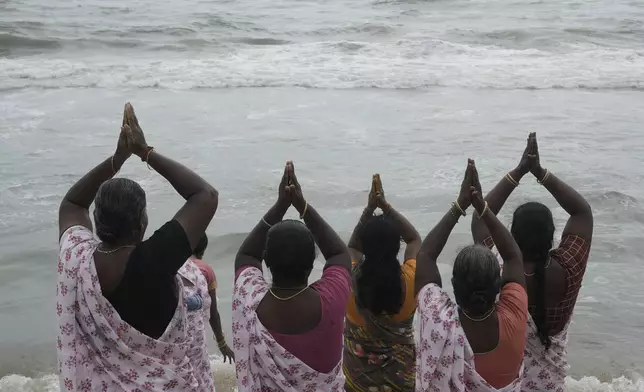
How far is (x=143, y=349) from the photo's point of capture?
246cm

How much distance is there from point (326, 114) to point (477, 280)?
8.14 meters

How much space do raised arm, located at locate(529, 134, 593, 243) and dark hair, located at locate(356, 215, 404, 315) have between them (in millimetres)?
742

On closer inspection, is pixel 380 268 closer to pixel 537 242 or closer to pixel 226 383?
pixel 537 242

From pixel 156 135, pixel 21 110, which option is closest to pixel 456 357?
pixel 156 135

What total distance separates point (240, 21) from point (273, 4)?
281 cm

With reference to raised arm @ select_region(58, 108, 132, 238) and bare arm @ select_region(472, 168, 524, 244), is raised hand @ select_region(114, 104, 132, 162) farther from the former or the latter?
bare arm @ select_region(472, 168, 524, 244)

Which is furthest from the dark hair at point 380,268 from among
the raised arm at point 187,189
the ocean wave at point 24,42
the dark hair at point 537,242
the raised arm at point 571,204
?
the ocean wave at point 24,42

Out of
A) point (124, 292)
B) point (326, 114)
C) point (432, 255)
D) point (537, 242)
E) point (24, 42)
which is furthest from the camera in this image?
point (24, 42)

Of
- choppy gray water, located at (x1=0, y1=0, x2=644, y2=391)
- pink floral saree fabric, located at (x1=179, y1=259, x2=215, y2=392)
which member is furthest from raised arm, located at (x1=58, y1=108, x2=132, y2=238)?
choppy gray water, located at (x1=0, y1=0, x2=644, y2=391)

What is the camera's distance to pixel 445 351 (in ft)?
8.21

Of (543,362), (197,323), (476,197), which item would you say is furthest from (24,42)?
(543,362)

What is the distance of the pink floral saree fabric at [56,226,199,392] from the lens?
2.38 meters

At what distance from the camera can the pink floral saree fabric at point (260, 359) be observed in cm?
249

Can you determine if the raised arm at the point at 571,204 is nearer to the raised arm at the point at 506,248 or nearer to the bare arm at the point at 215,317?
the raised arm at the point at 506,248
